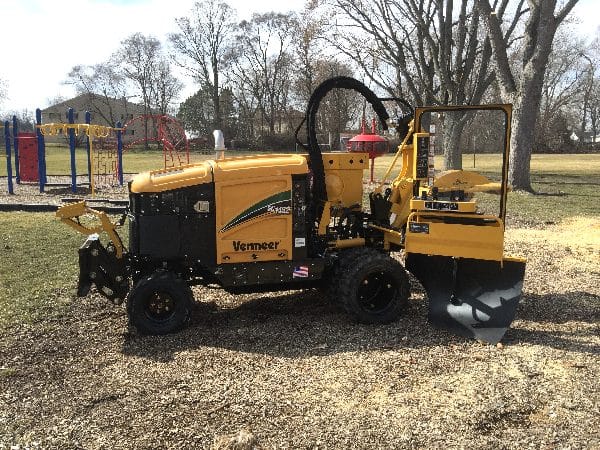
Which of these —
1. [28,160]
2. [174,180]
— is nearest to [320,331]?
[174,180]

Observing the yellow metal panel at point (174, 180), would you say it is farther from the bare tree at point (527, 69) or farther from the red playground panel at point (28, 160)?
the red playground panel at point (28, 160)

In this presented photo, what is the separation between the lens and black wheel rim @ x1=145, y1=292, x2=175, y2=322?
5.34 m

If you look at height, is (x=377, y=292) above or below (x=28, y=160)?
below

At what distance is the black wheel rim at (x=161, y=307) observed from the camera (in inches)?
210

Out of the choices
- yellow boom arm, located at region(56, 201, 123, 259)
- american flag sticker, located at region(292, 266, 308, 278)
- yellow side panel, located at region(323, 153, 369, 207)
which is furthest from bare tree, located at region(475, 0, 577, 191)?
yellow boom arm, located at region(56, 201, 123, 259)

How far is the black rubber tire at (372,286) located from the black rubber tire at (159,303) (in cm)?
154

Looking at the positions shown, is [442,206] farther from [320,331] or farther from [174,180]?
[174,180]

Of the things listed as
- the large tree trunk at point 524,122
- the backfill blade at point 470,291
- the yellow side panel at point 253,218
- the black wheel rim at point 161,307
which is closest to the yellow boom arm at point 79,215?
the black wheel rim at point 161,307

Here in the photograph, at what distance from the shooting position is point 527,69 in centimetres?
1700

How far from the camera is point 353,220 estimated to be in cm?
620

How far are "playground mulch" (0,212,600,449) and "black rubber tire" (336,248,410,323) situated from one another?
0.19 metres

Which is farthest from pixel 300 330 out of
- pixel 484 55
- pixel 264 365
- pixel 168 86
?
pixel 168 86

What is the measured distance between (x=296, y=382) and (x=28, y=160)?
64.0 ft

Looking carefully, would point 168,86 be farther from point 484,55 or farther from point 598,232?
point 598,232
